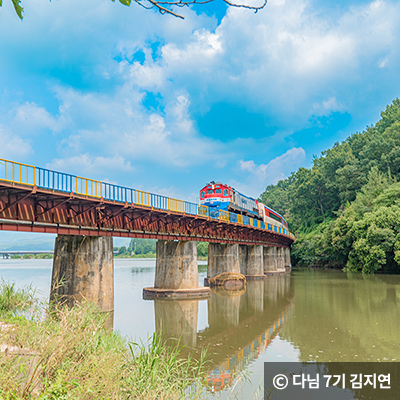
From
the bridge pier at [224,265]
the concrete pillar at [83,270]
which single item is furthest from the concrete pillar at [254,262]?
the concrete pillar at [83,270]

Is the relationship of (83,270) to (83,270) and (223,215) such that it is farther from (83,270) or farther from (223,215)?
(223,215)

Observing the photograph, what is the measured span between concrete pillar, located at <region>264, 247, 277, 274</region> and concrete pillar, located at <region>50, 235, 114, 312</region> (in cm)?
3794

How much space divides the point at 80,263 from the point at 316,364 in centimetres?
1245

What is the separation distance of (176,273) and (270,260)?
30.0m

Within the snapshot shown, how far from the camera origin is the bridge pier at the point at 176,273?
26594 mm

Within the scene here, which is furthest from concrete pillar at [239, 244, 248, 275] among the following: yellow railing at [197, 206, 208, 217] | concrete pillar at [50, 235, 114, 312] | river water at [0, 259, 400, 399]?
concrete pillar at [50, 235, 114, 312]

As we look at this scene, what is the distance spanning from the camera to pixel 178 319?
62.8ft

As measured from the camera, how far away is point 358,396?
907 centimetres

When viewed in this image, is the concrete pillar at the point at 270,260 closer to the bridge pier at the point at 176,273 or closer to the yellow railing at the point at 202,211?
the yellow railing at the point at 202,211

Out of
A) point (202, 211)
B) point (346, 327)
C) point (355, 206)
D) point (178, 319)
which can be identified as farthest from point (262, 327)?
point (355, 206)

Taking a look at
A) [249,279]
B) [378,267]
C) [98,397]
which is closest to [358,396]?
[98,397]

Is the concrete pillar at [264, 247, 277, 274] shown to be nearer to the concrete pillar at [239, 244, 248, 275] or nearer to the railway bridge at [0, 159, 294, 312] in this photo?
the concrete pillar at [239, 244, 248, 275]

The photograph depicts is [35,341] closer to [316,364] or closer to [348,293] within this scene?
[316,364]

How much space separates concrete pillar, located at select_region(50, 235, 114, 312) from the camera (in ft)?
58.8
